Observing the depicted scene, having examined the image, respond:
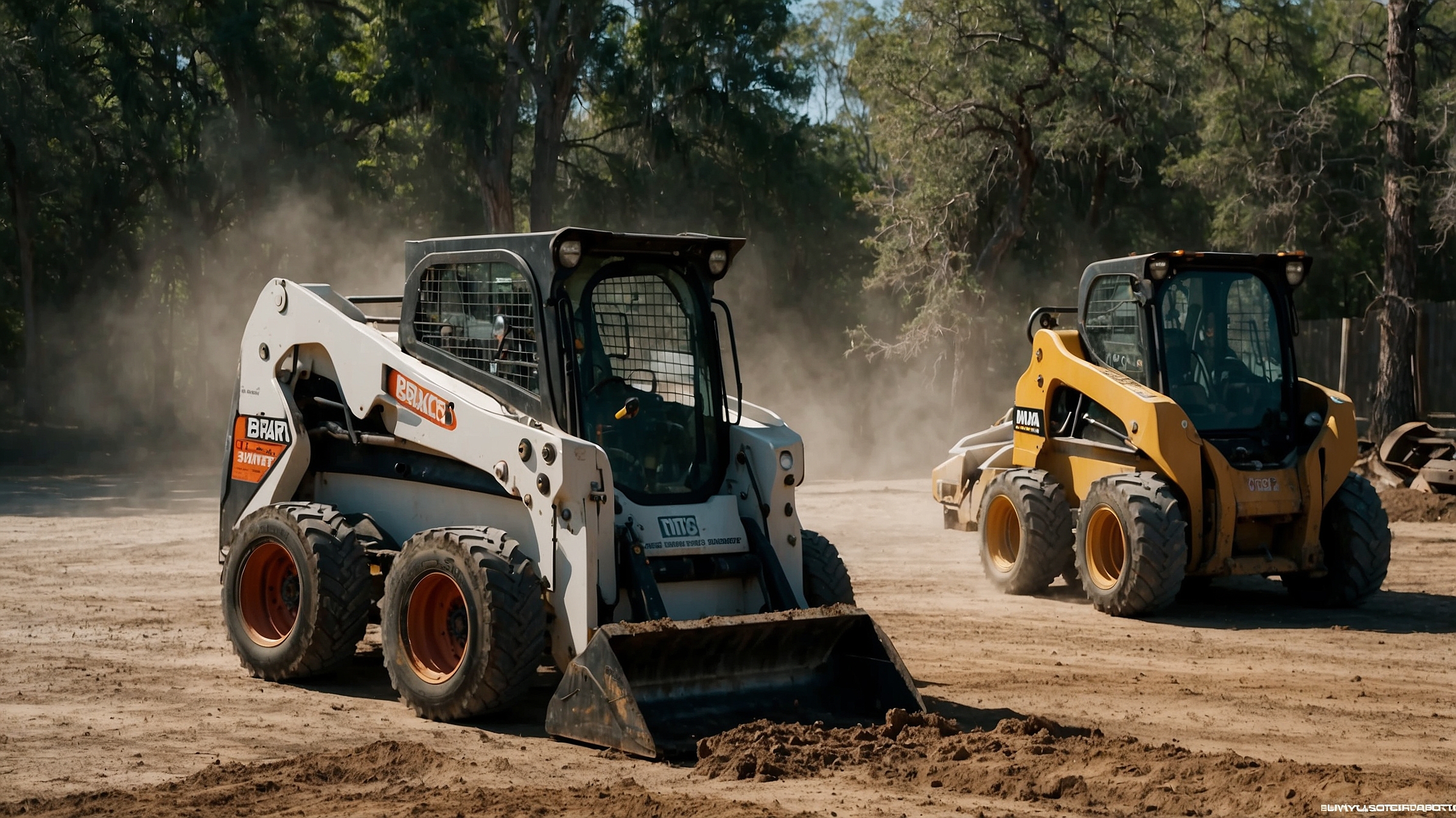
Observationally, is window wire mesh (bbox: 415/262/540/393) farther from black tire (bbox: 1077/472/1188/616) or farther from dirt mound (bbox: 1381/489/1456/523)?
dirt mound (bbox: 1381/489/1456/523)

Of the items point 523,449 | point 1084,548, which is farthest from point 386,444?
point 1084,548

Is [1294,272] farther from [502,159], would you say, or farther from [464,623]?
[502,159]

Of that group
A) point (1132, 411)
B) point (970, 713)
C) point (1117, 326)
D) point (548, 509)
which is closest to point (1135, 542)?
point (1132, 411)

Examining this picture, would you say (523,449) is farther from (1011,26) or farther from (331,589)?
(1011,26)

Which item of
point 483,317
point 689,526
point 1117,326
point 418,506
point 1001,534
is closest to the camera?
point 689,526

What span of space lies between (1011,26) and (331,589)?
19402 millimetres

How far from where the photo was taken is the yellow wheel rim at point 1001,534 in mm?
12680

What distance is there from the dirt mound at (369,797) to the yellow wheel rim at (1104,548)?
5.98 metres

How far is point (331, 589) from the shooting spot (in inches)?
319

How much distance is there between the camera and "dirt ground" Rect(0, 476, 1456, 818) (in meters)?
6.07

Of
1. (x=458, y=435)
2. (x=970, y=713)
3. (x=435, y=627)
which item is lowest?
(x=970, y=713)

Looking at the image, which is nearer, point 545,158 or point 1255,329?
point 1255,329

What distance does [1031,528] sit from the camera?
12055mm

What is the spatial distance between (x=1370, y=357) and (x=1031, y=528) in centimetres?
1480
